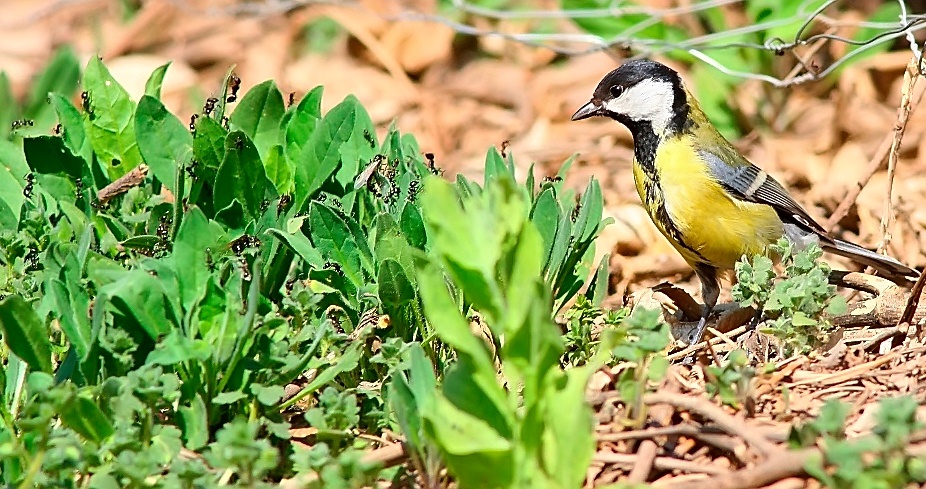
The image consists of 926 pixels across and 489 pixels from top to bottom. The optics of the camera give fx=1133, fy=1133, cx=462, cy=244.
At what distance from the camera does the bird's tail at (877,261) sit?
3766mm

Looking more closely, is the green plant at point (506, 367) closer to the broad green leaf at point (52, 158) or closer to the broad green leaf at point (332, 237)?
the broad green leaf at point (332, 237)

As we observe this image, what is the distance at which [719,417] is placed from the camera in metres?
2.19

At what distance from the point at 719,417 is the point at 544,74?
13.9ft

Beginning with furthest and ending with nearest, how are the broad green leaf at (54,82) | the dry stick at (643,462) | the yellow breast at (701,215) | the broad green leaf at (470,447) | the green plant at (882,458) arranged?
the broad green leaf at (54,82) < the yellow breast at (701,215) < the dry stick at (643,462) < the broad green leaf at (470,447) < the green plant at (882,458)

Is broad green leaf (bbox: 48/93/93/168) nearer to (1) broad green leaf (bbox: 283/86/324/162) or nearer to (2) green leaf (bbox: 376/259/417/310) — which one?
(1) broad green leaf (bbox: 283/86/324/162)

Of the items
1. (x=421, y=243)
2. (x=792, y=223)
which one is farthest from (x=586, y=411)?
(x=792, y=223)

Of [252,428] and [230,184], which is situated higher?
[230,184]

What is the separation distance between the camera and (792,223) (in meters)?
4.28

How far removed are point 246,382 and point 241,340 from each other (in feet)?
0.48

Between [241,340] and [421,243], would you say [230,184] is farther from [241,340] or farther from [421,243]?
[241,340]

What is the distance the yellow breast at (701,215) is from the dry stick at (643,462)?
6.03ft

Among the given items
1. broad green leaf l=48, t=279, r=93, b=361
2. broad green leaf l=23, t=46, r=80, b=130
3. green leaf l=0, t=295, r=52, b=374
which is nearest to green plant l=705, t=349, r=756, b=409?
broad green leaf l=48, t=279, r=93, b=361

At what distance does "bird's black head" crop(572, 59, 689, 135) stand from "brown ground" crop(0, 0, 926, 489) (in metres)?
0.45

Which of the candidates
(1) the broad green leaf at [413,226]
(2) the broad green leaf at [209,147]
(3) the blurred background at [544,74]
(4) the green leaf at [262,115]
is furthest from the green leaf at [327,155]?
(3) the blurred background at [544,74]
